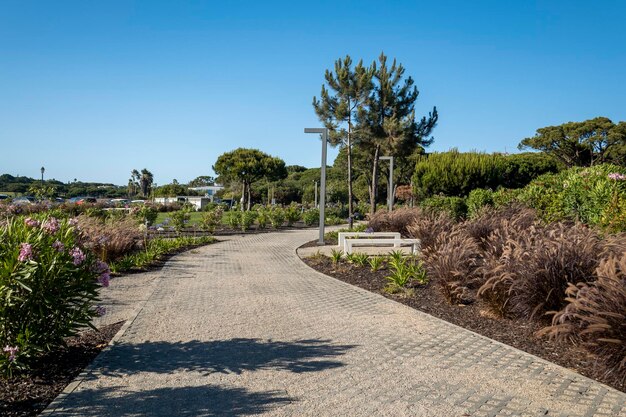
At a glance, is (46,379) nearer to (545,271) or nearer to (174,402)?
(174,402)

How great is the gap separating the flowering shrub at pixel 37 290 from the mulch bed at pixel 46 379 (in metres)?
0.15

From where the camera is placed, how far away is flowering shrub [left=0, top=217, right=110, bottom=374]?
144 inches

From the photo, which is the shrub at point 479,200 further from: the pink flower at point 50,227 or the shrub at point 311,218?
the pink flower at point 50,227

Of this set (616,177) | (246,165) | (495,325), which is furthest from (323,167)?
(246,165)

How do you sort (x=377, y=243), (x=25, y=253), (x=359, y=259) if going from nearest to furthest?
(x=25, y=253), (x=359, y=259), (x=377, y=243)

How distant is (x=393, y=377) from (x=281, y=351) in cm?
121

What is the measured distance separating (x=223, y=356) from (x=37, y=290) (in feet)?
5.72

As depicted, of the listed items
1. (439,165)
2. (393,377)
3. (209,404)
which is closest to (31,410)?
(209,404)

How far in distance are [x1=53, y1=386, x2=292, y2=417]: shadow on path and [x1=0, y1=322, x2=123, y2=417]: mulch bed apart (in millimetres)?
249

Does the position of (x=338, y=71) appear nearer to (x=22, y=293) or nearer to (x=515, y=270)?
(x=515, y=270)

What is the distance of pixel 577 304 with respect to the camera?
401 centimetres

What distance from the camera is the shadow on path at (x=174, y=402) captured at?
337 cm

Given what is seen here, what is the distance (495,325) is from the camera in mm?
5828

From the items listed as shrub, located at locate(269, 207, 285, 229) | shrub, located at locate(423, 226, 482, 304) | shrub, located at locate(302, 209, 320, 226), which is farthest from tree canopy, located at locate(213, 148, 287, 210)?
shrub, located at locate(423, 226, 482, 304)
